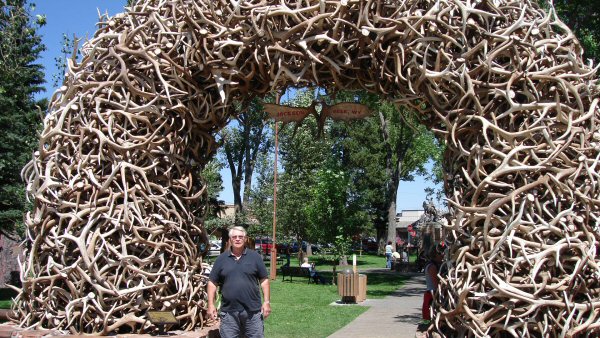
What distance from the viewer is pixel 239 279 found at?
602 cm

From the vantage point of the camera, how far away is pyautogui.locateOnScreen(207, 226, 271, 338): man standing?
19.6 feet

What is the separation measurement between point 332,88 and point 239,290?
2414mm

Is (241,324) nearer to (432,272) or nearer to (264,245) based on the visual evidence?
(432,272)

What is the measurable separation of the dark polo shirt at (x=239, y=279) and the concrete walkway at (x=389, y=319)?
4.97 meters

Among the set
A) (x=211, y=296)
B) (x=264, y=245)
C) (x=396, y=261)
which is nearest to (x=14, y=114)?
(x=211, y=296)

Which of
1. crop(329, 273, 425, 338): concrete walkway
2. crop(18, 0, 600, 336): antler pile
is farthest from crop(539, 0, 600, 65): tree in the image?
crop(18, 0, 600, 336): antler pile

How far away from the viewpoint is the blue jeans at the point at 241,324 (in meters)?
6.00

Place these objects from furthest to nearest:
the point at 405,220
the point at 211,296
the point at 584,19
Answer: the point at 405,220 → the point at 584,19 → the point at 211,296

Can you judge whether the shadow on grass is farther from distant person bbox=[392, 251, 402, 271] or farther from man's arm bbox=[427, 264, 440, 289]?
man's arm bbox=[427, 264, 440, 289]

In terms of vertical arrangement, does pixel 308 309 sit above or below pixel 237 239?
below

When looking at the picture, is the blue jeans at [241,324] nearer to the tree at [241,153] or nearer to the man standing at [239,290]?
the man standing at [239,290]

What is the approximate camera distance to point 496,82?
18.6ft

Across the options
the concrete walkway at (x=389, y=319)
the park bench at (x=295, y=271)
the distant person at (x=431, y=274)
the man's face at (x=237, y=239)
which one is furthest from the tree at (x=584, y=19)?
the park bench at (x=295, y=271)

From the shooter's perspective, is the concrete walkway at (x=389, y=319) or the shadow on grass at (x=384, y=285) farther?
the shadow on grass at (x=384, y=285)
